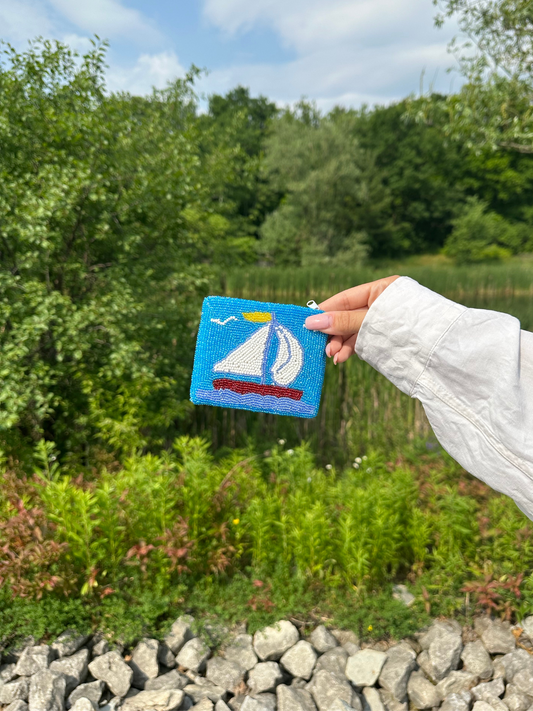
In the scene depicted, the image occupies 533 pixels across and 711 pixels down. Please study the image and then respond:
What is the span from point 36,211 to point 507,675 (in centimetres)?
346

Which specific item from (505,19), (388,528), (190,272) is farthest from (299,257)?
(388,528)

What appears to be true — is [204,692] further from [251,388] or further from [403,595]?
[251,388]

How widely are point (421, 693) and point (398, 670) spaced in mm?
122

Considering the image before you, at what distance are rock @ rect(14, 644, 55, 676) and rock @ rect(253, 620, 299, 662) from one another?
920mm

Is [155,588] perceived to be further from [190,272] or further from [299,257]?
[299,257]

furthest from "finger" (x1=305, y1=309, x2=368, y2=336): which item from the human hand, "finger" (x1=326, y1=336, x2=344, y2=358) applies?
"finger" (x1=326, y1=336, x2=344, y2=358)

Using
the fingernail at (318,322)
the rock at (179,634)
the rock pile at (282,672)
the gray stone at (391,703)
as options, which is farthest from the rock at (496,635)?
the fingernail at (318,322)

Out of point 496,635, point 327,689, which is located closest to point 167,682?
point 327,689

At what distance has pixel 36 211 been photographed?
2.96 m

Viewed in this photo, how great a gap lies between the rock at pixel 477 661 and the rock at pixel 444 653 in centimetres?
3

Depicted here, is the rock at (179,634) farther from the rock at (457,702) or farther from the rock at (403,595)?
the rock at (457,702)

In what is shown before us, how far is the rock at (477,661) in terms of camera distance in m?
2.20

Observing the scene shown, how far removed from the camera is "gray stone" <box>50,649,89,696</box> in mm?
2074

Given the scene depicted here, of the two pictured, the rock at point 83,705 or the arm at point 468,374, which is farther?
the rock at point 83,705
